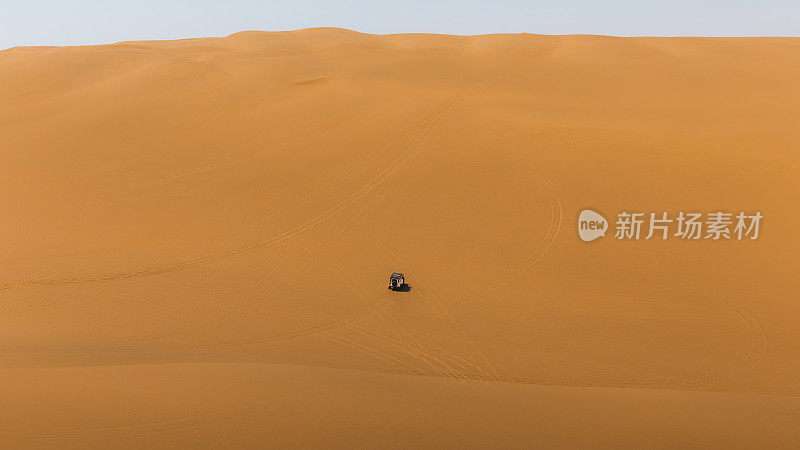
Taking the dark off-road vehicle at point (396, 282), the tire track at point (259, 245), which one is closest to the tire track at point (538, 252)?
the dark off-road vehicle at point (396, 282)

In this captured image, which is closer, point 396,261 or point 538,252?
point 396,261

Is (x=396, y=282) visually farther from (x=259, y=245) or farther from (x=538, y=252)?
(x=259, y=245)

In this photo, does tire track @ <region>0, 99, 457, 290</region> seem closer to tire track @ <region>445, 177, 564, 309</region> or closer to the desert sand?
the desert sand

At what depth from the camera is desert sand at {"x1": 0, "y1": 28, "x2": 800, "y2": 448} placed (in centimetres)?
521

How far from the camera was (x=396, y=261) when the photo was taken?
32.1ft

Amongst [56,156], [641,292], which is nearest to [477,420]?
[641,292]

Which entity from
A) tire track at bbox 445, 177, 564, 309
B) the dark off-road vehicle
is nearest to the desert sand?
tire track at bbox 445, 177, 564, 309

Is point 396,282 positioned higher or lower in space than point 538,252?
lower

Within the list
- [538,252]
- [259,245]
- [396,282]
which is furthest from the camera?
[259,245]

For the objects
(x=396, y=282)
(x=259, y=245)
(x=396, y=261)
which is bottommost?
(x=396, y=282)

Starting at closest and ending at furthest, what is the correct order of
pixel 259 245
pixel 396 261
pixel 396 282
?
pixel 396 282 → pixel 396 261 → pixel 259 245

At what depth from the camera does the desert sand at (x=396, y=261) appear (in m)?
5.21

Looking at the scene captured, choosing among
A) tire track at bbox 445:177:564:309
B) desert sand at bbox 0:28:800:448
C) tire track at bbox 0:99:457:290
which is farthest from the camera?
tire track at bbox 0:99:457:290

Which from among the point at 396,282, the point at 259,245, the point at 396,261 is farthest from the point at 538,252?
the point at 259,245
